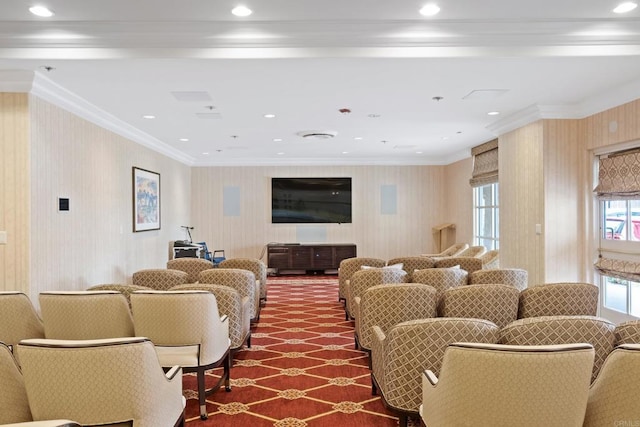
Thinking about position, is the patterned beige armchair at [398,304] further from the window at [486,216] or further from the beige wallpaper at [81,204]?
the window at [486,216]

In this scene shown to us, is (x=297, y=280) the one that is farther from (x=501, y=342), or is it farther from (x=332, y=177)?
(x=501, y=342)

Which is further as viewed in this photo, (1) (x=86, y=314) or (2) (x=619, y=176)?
(2) (x=619, y=176)

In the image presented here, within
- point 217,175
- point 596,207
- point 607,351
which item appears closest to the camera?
point 607,351

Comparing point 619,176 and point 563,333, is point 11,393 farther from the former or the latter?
point 619,176

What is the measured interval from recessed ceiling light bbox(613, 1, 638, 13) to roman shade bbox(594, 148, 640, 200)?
2.28 metres

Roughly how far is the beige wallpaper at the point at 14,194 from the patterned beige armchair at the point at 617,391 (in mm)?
5173

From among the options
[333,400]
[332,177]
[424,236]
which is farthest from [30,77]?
[424,236]

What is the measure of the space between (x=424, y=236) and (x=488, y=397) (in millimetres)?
11212

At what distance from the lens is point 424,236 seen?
43.0 ft

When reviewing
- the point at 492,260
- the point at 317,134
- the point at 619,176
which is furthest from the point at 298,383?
the point at 317,134

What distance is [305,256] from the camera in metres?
12.4

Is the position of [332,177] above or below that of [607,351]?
above

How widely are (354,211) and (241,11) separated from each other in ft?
30.9

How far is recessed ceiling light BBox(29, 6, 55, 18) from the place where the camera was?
12.5 ft
